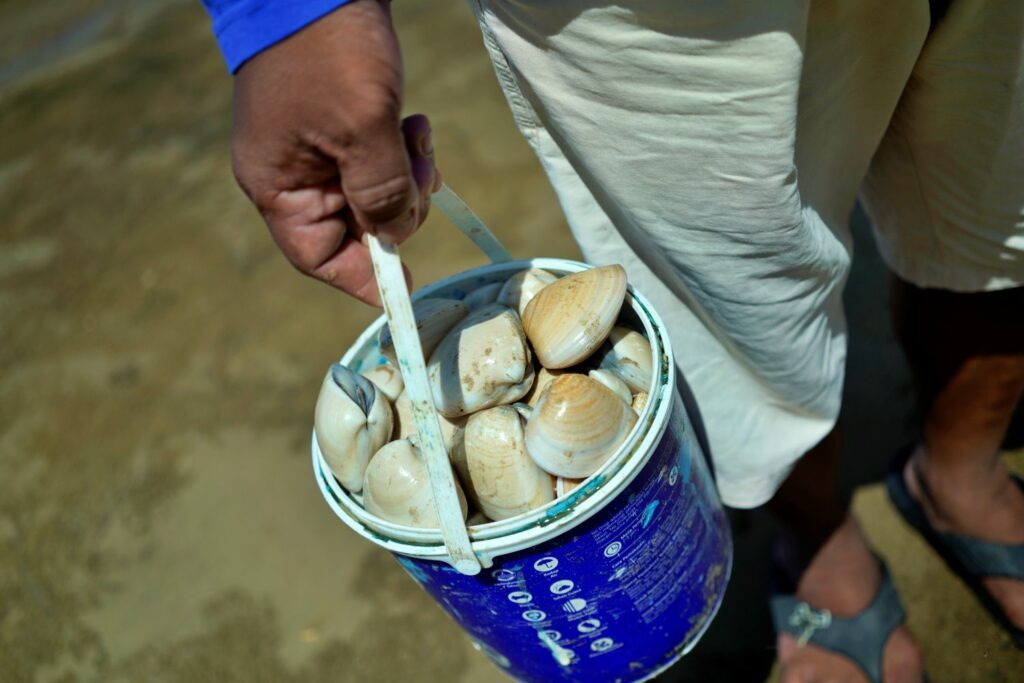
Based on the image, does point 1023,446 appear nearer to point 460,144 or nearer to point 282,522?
point 282,522

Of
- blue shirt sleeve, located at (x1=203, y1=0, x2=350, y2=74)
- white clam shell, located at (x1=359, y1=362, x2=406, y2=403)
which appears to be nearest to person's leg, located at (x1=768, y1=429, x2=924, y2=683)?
white clam shell, located at (x1=359, y1=362, x2=406, y2=403)

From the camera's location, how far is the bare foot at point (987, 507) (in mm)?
1584

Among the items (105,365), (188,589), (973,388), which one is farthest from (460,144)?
(973,388)

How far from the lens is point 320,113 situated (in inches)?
32.0

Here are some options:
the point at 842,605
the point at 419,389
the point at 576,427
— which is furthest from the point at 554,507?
the point at 842,605

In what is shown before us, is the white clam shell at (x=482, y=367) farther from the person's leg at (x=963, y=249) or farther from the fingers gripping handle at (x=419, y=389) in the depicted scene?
the person's leg at (x=963, y=249)

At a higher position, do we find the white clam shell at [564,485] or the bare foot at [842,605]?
the white clam shell at [564,485]

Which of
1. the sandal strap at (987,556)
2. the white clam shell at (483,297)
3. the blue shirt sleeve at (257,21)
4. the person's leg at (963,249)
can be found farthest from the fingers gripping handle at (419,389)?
the sandal strap at (987,556)

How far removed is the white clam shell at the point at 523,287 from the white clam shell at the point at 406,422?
0.18m

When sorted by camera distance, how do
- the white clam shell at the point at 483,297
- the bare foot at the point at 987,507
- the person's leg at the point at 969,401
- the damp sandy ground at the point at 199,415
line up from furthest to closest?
the damp sandy ground at the point at 199,415
the bare foot at the point at 987,507
the person's leg at the point at 969,401
the white clam shell at the point at 483,297

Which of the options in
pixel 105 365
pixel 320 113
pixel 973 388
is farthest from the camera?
pixel 105 365

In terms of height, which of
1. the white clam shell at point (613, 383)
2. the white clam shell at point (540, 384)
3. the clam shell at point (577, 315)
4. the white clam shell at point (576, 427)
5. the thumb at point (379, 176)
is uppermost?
the thumb at point (379, 176)

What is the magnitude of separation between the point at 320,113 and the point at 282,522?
146 centimetres

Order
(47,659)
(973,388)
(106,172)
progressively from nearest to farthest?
(973,388), (47,659), (106,172)
